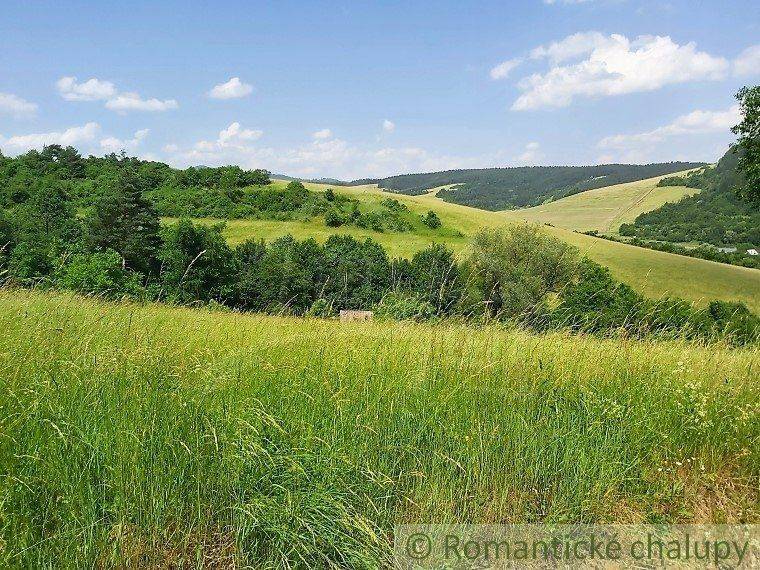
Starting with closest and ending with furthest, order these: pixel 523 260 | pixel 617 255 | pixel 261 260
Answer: pixel 261 260 → pixel 523 260 → pixel 617 255

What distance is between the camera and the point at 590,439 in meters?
3.36

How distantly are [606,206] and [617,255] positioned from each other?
70864 millimetres

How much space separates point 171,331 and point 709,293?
2479 inches

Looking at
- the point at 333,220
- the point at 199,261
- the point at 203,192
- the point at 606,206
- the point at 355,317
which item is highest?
the point at 203,192

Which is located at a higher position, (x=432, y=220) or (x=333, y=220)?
(x=333, y=220)

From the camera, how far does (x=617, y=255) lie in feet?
219

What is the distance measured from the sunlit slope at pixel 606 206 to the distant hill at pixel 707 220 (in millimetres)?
4205

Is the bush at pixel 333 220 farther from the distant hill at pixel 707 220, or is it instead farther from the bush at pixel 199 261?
the distant hill at pixel 707 220

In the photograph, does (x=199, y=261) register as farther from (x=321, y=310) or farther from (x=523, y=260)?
(x=321, y=310)

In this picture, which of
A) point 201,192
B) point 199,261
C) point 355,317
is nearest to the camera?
point 355,317

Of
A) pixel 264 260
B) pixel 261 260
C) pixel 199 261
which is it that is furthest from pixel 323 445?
pixel 261 260

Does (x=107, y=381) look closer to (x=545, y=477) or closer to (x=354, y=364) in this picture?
(x=354, y=364)

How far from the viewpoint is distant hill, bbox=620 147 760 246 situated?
9131cm

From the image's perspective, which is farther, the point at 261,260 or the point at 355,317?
the point at 261,260
